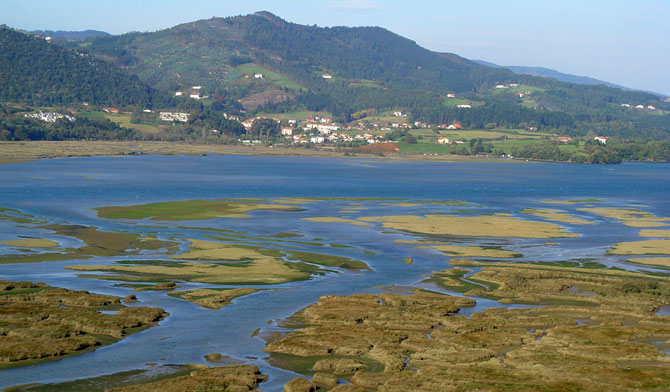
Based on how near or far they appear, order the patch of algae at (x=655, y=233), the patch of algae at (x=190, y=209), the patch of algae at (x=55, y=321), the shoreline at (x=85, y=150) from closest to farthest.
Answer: the patch of algae at (x=55, y=321) → the patch of algae at (x=655, y=233) → the patch of algae at (x=190, y=209) → the shoreline at (x=85, y=150)

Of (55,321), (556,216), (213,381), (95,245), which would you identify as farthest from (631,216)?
(213,381)

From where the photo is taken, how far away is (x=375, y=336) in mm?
31766

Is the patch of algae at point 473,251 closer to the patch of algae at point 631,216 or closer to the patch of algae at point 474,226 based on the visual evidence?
the patch of algae at point 474,226

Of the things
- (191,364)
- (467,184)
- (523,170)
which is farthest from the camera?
(523,170)

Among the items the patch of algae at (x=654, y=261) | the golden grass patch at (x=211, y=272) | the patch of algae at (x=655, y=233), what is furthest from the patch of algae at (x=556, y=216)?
the golden grass patch at (x=211, y=272)

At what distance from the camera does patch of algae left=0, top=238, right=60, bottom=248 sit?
51.8m

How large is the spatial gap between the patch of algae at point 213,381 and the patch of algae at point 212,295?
32.4 feet

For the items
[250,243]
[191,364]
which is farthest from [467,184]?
[191,364]

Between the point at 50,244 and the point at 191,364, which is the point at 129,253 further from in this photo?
the point at 191,364

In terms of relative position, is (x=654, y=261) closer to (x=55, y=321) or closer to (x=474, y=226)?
(x=474, y=226)

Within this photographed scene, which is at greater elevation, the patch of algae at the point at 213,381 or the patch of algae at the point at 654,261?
the patch of algae at the point at 654,261

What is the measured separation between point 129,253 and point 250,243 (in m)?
9.20

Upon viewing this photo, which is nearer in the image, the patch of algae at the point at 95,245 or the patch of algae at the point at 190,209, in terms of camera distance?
the patch of algae at the point at 95,245

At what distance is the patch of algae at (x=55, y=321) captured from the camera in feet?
93.2
